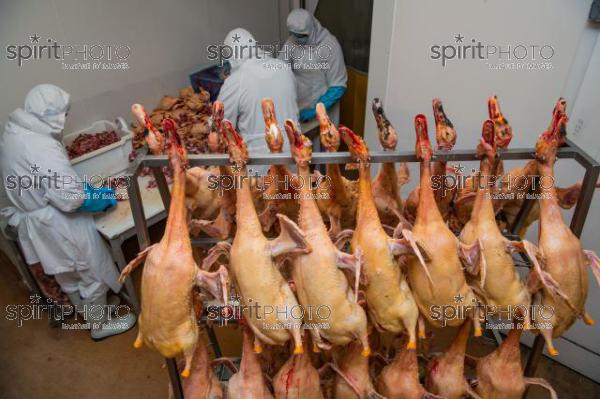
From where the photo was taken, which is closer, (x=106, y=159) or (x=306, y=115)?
(x=106, y=159)

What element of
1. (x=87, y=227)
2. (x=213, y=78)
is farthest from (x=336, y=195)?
(x=213, y=78)

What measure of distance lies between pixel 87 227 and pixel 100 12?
2.42m

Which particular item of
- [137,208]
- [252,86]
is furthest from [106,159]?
[137,208]

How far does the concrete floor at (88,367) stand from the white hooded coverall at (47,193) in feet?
2.37

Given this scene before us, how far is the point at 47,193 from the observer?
131 inches

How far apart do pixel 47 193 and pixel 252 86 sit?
1.98m

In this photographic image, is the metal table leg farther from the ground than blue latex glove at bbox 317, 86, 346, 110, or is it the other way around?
the metal table leg

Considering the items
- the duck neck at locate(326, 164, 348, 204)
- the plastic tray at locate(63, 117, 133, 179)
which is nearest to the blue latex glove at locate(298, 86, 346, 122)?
the plastic tray at locate(63, 117, 133, 179)

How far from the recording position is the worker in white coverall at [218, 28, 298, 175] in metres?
4.07

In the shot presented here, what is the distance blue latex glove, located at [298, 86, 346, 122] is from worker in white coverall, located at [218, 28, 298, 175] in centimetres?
96

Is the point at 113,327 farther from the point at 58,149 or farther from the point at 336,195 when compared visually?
the point at 336,195

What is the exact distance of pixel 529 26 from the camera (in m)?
2.80

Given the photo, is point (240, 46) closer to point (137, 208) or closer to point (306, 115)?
point (306, 115)

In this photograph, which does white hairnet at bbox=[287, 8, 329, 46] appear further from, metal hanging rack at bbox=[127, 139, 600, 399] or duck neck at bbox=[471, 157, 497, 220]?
duck neck at bbox=[471, 157, 497, 220]
